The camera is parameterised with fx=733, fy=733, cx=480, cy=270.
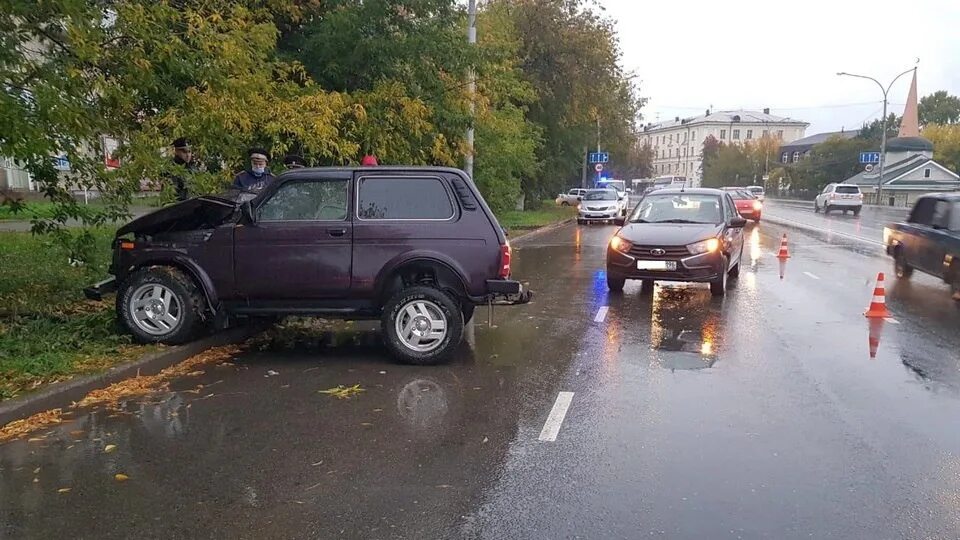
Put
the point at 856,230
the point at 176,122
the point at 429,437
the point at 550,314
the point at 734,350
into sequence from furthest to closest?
the point at 856,230 → the point at 550,314 → the point at 176,122 → the point at 734,350 → the point at 429,437

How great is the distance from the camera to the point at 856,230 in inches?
1080

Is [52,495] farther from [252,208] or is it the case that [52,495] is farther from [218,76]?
[218,76]

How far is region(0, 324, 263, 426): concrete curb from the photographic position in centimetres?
538

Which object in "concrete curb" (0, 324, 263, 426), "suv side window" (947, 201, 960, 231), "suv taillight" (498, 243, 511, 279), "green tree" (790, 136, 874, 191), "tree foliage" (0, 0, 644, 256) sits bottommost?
"concrete curb" (0, 324, 263, 426)

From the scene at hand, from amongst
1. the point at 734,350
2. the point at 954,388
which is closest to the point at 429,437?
the point at 734,350

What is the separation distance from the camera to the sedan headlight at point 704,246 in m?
10.7

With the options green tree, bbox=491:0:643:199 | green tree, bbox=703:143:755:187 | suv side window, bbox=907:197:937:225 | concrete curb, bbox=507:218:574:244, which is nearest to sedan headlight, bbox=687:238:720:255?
suv side window, bbox=907:197:937:225

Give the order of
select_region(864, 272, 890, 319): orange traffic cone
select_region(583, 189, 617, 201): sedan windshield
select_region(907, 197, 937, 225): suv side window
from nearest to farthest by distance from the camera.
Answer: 1. select_region(864, 272, 890, 319): orange traffic cone
2. select_region(907, 197, 937, 225): suv side window
3. select_region(583, 189, 617, 201): sedan windshield

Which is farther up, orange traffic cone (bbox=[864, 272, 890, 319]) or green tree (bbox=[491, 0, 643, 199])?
green tree (bbox=[491, 0, 643, 199])

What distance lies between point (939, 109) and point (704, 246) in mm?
123189

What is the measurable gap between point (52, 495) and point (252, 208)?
3650mm

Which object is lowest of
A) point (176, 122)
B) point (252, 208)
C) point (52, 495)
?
point (52, 495)

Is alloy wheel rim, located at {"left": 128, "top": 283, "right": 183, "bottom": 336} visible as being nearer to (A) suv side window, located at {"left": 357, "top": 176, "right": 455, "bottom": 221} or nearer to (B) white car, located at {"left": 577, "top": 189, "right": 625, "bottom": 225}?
(A) suv side window, located at {"left": 357, "top": 176, "right": 455, "bottom": 221}

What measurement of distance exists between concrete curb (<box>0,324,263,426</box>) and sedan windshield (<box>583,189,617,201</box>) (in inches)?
1060
